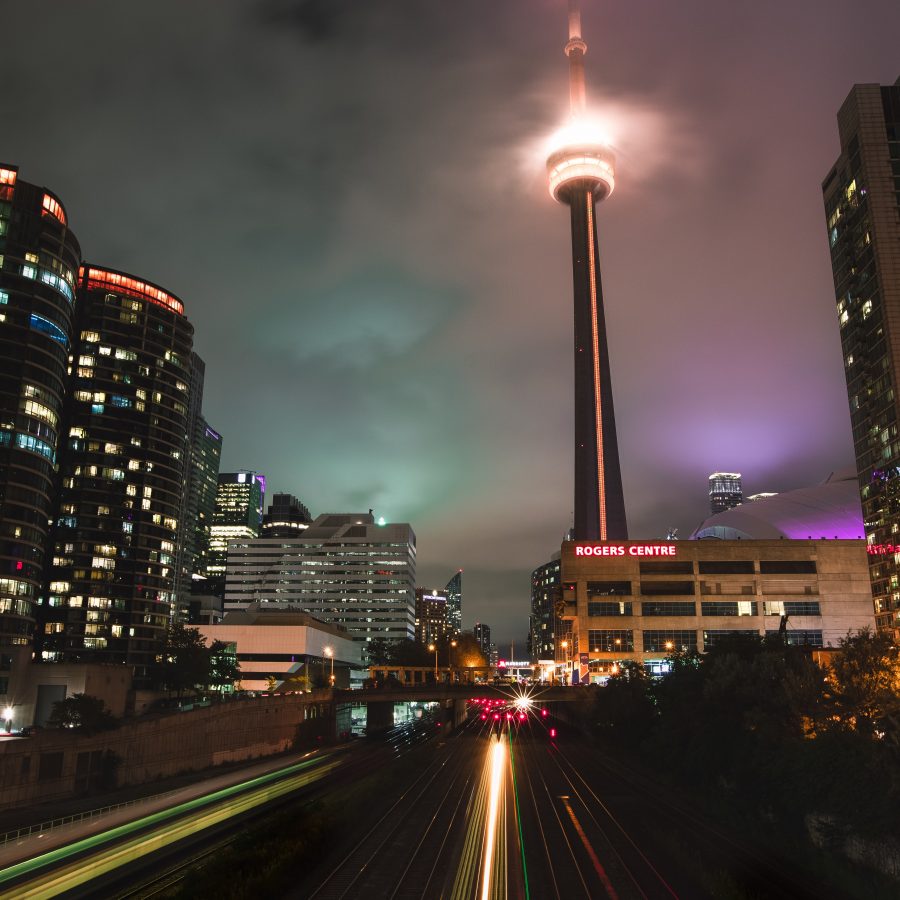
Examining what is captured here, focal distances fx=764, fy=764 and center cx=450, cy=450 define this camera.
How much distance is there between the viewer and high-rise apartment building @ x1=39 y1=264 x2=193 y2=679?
158625mm

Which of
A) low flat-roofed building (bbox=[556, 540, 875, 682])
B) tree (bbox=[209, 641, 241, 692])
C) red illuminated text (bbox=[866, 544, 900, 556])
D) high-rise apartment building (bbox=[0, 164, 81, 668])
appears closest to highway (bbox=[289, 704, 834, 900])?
low flat-roofed building (bbox=[556, 540, 875, 682])

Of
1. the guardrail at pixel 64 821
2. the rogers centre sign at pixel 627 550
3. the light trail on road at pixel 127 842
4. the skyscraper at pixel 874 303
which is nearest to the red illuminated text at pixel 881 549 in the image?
the skyscraper at pixel 874 303

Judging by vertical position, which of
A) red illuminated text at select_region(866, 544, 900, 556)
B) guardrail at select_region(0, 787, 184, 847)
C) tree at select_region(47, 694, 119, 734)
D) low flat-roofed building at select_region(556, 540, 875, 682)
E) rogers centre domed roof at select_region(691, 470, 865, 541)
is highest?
rogers centre domed roof at select_region(691, 470, 865, 541)

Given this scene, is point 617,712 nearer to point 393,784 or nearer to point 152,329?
point 393,784

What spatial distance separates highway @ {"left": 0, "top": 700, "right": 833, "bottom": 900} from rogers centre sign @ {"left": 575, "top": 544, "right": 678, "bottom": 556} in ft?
255

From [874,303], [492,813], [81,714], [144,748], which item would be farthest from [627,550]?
[81,714]

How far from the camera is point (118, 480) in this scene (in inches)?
6580

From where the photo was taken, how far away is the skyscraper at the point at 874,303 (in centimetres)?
14250

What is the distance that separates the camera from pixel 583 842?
172 ft

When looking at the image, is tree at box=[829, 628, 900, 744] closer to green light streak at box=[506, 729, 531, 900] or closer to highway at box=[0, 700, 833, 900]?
highway at box=[0, 700, 833, 900]

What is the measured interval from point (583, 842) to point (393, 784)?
3031 cm

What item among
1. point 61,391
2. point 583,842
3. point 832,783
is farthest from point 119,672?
point 832,783

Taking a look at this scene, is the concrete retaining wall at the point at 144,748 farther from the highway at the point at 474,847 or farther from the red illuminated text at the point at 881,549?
the red illuminated text at the point at 881,549

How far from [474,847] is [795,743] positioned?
2451 centimetres
